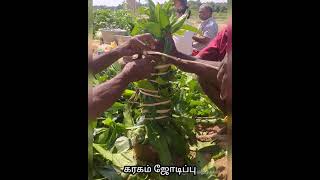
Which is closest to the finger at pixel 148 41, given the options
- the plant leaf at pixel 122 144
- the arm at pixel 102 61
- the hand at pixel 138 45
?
the hand at pixel 138 45

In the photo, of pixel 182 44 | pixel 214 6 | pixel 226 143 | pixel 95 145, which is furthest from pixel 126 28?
pixel 226 143

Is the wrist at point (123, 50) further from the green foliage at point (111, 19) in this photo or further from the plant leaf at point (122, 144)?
the plant leaf at point (122, 144)

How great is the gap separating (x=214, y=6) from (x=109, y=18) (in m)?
0.35

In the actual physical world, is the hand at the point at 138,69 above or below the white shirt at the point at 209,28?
below

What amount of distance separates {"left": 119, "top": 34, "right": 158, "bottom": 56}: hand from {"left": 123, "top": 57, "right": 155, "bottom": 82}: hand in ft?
0.11

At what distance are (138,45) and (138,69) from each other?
8 centimetres

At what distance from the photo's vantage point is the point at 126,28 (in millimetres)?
1698

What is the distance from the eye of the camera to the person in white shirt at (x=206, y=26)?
1.68 metres

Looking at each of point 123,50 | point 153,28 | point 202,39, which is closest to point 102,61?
point 123,50

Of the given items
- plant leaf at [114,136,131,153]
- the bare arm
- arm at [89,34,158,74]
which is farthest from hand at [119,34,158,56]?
plant leaf at [114,136,131,153]

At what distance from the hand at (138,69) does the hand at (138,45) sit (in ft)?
0.11

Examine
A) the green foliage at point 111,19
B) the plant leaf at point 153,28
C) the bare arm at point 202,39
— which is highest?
the green foliage at point 111,19

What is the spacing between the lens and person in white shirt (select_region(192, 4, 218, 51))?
168 cm
